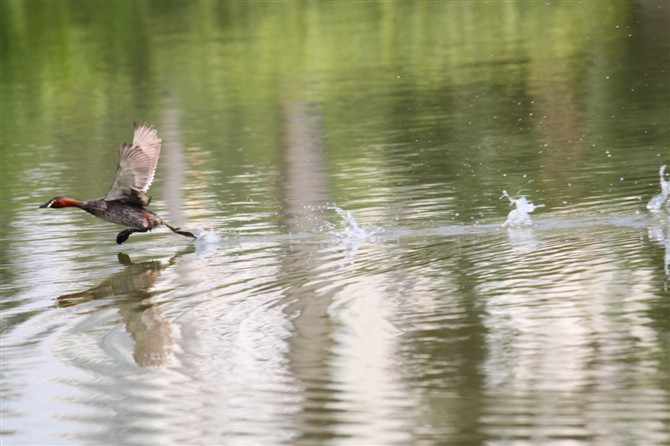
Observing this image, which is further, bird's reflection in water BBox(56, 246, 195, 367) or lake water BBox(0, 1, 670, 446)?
bird's reflection in water BBox(56, 246, 195, 367)

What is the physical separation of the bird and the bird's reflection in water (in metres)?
0.34

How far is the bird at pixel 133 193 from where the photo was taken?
46.2ft

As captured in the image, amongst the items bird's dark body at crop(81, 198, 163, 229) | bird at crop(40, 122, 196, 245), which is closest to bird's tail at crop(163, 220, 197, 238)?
bird at crop(40, 122, 196, 245)

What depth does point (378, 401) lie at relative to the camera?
8.70 meters

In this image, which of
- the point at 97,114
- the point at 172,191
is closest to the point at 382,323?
the point at 172,191

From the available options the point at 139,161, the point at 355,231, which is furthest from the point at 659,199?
the point at 139,161

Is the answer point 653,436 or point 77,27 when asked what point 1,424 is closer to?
point 653,436

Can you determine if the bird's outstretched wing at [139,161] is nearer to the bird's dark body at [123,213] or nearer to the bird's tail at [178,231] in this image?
the bird's dark body at [123,213]

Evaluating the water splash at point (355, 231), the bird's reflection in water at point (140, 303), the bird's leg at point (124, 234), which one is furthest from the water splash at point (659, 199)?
the bird's leg at point (124, 234)

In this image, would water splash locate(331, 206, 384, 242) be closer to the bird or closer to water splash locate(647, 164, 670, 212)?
Answer: the bird

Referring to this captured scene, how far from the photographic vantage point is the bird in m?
14.1

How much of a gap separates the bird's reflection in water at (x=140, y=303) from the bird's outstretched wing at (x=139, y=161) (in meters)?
0.69

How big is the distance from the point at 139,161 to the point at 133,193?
0.41 metres

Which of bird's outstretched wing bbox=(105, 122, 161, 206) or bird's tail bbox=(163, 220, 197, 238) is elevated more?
bird's outstretched wing bbox=(105, 122, 161, 206)
